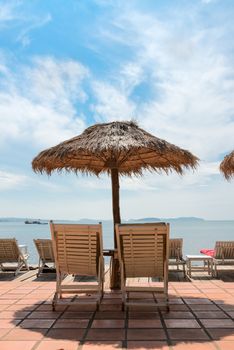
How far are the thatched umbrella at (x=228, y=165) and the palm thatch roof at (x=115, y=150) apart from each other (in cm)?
73

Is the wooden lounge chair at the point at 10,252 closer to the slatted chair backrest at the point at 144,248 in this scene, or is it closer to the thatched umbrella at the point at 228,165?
the slatted chair backrest at the point at 144,248

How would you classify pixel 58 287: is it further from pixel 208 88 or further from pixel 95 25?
pixel 208 88

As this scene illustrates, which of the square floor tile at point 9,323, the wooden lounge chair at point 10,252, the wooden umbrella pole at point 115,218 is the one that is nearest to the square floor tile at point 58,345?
the square floor tile at point 9,323

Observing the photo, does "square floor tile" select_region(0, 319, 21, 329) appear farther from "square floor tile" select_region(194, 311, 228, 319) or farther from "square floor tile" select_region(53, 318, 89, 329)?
"square floor tile" select_region(194, 311, 228, 319)

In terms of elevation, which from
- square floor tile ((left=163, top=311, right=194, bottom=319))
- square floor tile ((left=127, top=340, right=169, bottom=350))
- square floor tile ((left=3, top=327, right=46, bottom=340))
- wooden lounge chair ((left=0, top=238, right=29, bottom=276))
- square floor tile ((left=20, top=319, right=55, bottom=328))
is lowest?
square floor tile ((left=163, top=311, right=194, bottom=319))

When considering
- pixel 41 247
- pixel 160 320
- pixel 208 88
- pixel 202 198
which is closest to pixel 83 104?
pixel 208 88

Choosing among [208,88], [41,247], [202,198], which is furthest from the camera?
[202,198]

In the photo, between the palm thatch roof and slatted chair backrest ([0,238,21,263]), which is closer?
the palm thatch roof

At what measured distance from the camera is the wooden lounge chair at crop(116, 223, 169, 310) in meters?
3.90

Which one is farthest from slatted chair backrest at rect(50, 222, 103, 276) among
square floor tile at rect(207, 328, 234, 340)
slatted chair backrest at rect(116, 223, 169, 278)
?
square floor tile at rect(207, 328, 234, 340)

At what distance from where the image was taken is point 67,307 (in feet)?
13.6

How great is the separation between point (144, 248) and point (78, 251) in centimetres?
76

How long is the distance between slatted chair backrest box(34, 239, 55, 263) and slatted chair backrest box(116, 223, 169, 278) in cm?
302

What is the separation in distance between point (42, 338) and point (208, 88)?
6.59m
